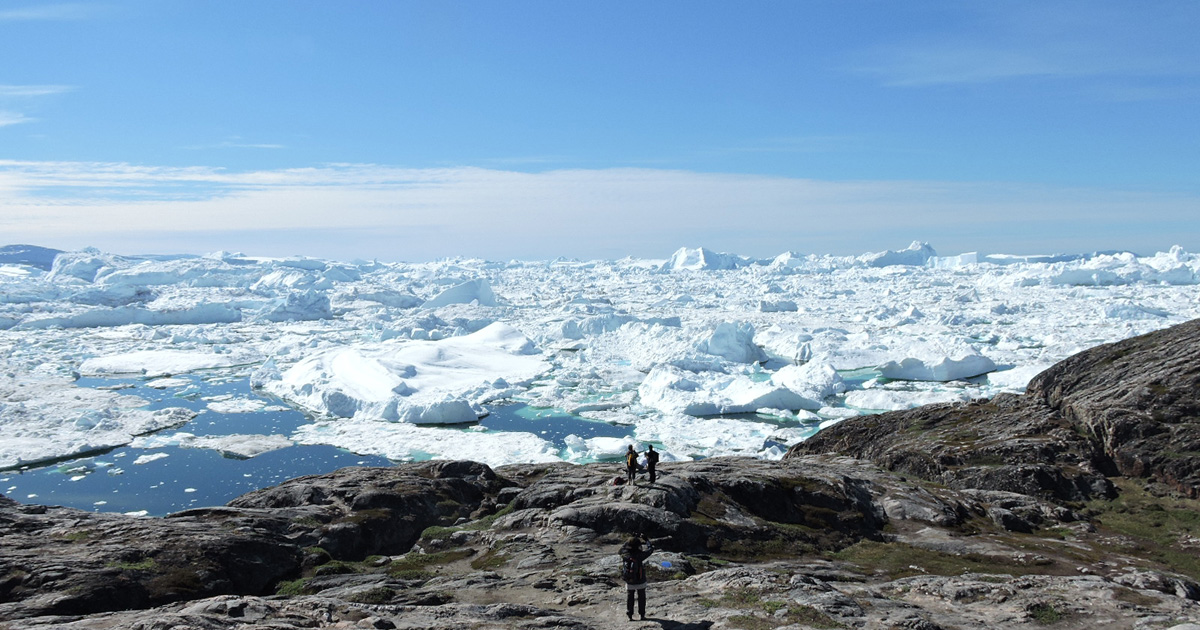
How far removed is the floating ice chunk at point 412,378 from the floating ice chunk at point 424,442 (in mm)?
2124

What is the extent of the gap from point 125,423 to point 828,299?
310 ft

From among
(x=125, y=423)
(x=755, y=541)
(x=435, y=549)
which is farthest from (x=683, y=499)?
(x=125, y=423)

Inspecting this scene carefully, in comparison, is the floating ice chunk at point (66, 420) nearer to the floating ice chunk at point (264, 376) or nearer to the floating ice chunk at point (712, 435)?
the floating ice chunk at point (264, 376)

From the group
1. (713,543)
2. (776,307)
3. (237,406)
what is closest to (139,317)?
(237,406)

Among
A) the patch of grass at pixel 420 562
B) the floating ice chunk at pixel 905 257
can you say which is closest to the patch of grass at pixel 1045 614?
the patch of grass at pixel 420 562

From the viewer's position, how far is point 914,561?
13359mm

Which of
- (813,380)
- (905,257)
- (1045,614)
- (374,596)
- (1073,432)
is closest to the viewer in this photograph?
(1045,614)

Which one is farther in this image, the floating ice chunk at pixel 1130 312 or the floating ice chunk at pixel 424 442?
the floating ice chunk at pixel 1130 312

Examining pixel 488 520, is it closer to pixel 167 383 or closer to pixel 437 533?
pixel 437 533

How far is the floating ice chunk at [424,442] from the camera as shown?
35406 millimetres

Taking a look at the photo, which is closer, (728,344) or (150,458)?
(150,458)

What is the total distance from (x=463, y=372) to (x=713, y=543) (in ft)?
144

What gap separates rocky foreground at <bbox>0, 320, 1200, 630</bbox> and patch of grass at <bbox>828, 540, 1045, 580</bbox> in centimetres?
8

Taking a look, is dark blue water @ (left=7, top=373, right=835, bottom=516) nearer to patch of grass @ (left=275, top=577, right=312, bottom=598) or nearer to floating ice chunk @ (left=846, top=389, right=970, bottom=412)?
floating ice chunk @ (left=846, top=389, right=970, bottom=412)
